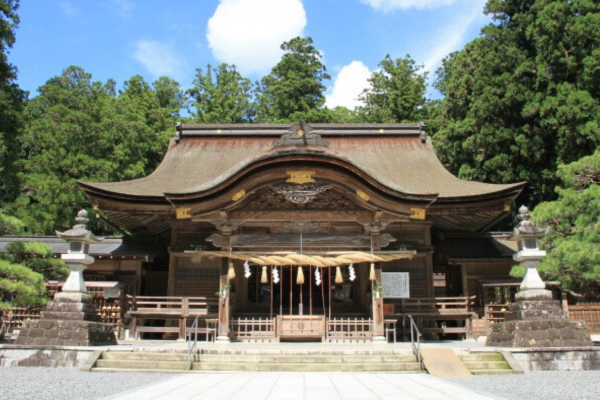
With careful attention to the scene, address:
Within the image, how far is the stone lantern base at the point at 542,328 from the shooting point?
8.86 metres

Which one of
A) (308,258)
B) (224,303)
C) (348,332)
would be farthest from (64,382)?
(348,332)

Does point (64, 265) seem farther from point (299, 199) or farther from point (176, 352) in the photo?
point (299, 199)

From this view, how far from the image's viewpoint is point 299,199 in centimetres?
1216

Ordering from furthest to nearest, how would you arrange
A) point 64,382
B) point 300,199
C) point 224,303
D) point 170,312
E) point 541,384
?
point 170,312
point 300,199
point 224,303
point 64,382
point 541,384

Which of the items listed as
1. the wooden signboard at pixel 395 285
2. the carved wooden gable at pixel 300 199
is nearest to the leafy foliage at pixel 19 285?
the carved wooden gable at pixel 300 199

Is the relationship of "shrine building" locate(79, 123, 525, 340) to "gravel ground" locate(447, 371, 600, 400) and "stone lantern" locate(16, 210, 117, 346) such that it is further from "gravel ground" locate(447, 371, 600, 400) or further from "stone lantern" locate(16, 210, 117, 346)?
"gravel ground" locate(447, 371, 600, 400)

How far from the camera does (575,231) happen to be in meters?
10.6

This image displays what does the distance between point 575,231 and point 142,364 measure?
31.7 feet

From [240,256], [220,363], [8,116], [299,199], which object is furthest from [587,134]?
[8,116]

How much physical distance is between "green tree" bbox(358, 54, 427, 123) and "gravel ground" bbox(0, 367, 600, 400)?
2537 cm

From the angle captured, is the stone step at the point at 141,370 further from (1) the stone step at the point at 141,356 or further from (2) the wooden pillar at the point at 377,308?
(2) the wooden pillar at the point at 377,308

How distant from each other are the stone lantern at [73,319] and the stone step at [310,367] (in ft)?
9.11

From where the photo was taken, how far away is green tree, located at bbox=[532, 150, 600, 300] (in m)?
9.80

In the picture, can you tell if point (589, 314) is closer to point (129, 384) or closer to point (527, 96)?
point (527, 96)
